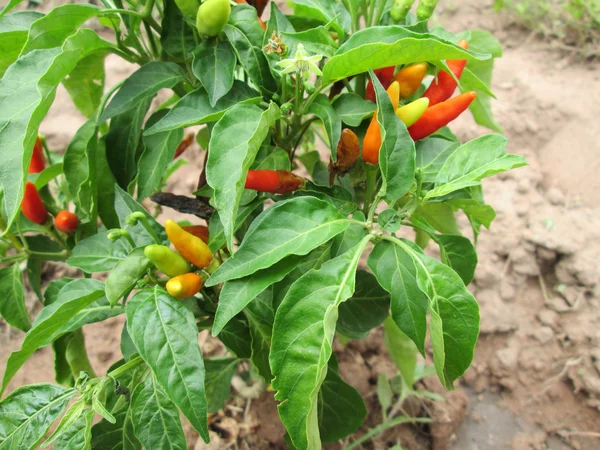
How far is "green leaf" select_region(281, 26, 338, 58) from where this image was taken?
0.85 meters

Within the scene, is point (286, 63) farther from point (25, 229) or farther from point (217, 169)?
point (25, 229)

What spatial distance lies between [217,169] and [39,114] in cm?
26

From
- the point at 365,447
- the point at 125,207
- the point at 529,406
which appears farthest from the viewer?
the point at 529,406

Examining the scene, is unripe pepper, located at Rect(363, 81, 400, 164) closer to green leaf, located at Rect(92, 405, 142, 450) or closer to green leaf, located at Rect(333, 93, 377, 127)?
green leaf, located at Rect(333, 93, 377, 127)

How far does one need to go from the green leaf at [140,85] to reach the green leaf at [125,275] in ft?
0.89

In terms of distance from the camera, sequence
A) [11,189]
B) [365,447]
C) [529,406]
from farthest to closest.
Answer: [529,406] → [365,447] → [11,189]

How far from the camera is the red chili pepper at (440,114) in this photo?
0.91 metres

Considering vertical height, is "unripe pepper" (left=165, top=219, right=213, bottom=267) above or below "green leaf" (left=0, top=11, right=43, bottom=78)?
below

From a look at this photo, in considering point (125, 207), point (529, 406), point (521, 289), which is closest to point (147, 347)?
point (125, 207)

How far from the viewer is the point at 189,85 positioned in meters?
1.06

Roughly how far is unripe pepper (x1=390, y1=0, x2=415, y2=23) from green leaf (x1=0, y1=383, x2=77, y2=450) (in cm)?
90

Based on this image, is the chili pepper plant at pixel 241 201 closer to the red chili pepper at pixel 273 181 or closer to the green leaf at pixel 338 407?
the red chili pepper at pixel 273 181

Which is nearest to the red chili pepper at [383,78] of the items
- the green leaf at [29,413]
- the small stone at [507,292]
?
the green leaf at [29,413]

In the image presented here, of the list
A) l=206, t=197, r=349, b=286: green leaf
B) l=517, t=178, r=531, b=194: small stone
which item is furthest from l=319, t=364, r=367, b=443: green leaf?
l=517, t=178, r=531, b=194: small stone
